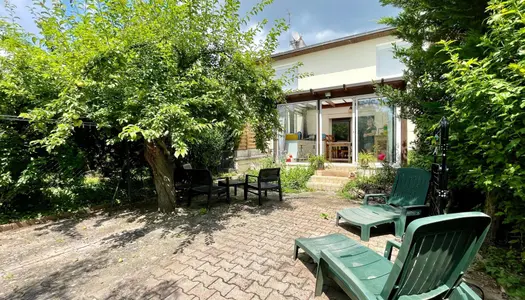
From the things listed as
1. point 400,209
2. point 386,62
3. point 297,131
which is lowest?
point 400,209

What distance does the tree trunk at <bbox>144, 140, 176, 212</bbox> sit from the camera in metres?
5.37

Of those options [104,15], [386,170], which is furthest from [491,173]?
[104,15]

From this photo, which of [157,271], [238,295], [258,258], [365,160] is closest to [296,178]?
[365,160]

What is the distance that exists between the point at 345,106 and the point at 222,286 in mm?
10881

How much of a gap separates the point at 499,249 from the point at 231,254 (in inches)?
148

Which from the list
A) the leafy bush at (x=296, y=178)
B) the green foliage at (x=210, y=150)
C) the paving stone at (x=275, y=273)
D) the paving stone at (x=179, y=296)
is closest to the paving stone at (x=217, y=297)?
the paving stone at (x=179, y=296)

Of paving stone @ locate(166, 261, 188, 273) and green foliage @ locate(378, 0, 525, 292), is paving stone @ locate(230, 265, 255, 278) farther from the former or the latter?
green foliage @ locate(378, 0, 525, 292)

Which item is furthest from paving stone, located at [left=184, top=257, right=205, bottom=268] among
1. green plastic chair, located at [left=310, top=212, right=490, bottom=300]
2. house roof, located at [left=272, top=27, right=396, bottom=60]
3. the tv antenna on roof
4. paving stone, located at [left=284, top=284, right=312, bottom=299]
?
the tv antenna on roof

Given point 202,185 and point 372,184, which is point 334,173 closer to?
point 372,184

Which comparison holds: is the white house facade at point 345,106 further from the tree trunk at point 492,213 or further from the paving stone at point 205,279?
the paving stone at point 205,279

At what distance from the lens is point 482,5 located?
3.46m

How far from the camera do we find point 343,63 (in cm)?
1118

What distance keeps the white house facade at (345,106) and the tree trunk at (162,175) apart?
487cm

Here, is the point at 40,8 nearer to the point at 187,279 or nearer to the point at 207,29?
the point at 207,29
